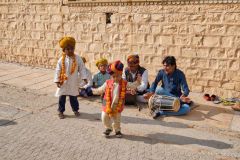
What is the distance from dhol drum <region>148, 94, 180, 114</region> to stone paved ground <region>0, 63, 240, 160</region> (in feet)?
0.72

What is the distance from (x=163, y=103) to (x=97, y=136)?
166 centimetres

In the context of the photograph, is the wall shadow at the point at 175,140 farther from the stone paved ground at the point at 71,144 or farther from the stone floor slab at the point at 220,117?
the stone floor slab at the point at 220,117

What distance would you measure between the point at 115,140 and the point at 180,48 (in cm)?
374

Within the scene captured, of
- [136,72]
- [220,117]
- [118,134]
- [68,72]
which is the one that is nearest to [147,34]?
[136,72]

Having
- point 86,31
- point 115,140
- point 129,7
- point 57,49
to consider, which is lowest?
→ point 115,140

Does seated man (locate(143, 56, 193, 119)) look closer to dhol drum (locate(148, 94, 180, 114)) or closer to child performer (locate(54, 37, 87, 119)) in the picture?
dhol drum (locate(148, 94, 180, 114))

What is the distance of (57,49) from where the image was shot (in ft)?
29.8

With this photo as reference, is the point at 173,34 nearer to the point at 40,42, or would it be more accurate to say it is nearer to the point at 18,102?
the point at 18,102

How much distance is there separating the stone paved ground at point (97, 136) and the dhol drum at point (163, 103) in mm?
219

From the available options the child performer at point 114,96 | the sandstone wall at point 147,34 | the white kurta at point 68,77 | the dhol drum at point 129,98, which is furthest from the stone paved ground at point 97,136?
the sandstone wall at point 147,34

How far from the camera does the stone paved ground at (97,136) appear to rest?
12.0ft

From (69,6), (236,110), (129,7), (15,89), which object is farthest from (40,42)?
(236,110)

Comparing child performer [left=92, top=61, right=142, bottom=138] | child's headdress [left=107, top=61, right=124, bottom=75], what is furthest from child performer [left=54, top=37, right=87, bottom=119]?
child's headdress [left=107, top=61, right=124, bottom=75]

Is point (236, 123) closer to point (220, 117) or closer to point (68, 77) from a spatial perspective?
point (220, 117)
